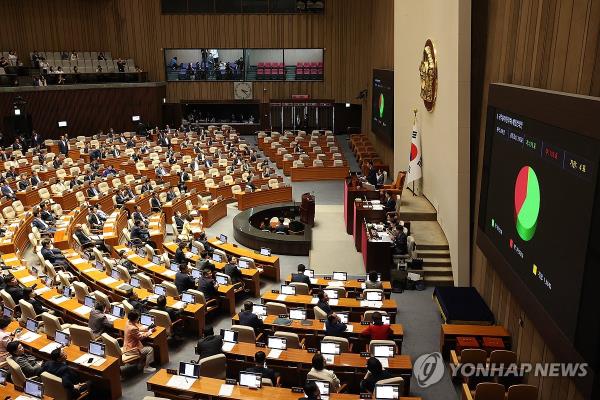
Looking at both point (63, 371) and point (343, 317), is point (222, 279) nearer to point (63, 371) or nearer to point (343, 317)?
point (343, 317)

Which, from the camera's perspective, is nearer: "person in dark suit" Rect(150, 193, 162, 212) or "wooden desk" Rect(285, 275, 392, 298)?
"wooden desk" Rect(285, 275, 392, 298)

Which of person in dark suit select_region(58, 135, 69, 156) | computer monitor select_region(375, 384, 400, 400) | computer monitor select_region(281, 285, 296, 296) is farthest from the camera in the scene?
person in dark suit select_region(58, 135, 69, 156)

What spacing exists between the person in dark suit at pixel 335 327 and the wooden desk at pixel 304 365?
0.56m

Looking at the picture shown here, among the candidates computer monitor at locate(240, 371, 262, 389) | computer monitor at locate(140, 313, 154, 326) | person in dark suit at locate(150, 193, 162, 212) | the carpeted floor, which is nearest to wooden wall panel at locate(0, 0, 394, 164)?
the carpeted floor

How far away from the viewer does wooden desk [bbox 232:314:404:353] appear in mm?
9219

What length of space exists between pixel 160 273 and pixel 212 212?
20.2 feet

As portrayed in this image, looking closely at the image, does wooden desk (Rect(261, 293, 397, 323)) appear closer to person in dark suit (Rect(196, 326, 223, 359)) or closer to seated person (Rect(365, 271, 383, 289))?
seated person (Rect(365, 271, 383, 289))

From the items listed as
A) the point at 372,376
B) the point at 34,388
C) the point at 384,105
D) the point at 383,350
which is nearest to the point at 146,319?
the point at 34,388

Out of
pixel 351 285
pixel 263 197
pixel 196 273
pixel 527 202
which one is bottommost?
pixel 263 197

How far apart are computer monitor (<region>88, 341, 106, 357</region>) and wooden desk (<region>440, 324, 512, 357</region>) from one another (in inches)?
222

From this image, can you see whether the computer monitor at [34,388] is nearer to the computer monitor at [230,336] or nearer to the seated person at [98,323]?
the seated person at [98,323]

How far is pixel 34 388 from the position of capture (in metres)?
7.28

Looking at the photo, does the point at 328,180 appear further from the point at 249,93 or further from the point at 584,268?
the point at 584,268

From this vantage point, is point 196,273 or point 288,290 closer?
point 288,290
